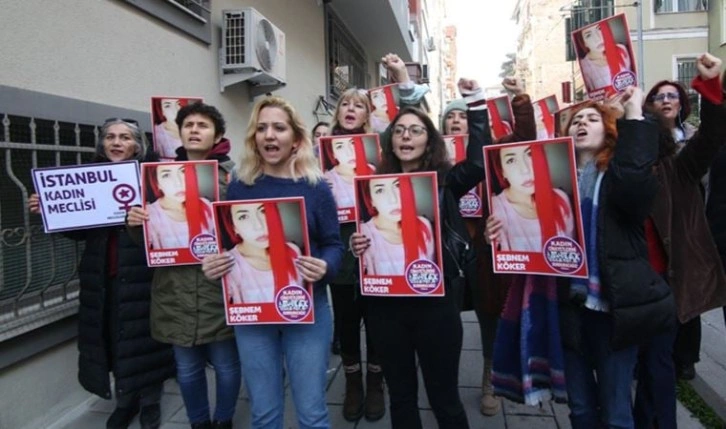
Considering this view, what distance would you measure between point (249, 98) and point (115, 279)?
11.1 ft

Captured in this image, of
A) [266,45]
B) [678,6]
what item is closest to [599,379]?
[266,45]

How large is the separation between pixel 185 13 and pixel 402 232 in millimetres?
3253

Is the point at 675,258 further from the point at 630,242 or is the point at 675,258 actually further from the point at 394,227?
the point at 394,227

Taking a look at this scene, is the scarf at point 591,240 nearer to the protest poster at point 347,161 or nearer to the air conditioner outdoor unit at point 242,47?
the protest poster at point 347,161

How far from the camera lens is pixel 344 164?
2928 mm

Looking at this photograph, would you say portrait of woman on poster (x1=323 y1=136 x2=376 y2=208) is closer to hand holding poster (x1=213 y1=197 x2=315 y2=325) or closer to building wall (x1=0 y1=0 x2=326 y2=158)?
hand holding poster (x1=213 y1=197 x2=315 y2=325)

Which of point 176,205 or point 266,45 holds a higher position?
point 266,45

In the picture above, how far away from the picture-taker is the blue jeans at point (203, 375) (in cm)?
267

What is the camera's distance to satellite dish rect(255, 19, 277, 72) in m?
5.12

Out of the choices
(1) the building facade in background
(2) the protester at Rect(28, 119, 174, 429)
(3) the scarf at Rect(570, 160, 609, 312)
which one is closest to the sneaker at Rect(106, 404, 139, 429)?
(2) the protester at Rect(28, 119, 174, 429)

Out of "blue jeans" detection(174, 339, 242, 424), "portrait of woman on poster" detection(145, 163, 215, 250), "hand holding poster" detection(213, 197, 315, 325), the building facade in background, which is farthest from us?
the building facade in background

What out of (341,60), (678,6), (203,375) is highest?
(678,6)

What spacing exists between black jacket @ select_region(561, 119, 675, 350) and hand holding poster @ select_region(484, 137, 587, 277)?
0.48ft

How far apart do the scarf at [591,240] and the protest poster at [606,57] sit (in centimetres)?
113
